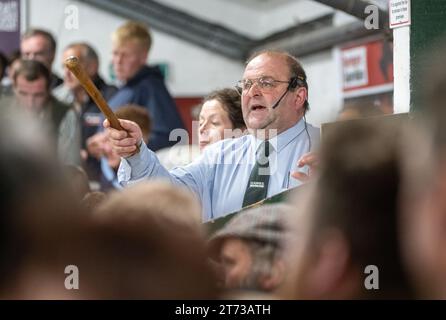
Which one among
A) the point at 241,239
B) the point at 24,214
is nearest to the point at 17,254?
the point at 24,214

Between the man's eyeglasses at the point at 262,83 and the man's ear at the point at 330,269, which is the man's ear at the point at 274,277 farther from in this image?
the man's eyeglasses at the point at 262,83

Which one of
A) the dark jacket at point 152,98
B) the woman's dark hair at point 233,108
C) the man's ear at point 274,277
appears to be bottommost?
the man's ear at point 274,277

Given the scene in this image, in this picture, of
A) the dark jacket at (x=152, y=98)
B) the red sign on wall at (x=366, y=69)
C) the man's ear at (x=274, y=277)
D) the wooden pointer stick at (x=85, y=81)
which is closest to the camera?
the man's ear at (x=274, y=277)

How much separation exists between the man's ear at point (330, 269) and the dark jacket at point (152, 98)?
2629 mm

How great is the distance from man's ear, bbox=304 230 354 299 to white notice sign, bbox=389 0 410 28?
152cm

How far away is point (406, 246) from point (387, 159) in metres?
0.12

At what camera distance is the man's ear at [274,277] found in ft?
5.35

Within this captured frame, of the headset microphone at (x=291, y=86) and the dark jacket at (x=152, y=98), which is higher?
the dark jacket at (x=152, y=98)

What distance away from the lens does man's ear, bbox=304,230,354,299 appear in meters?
1.29

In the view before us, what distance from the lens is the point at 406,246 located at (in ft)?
4.20

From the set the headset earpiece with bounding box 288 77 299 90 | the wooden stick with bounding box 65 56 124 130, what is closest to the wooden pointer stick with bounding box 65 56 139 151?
the wooden stick with bounding box 65 56 124 130

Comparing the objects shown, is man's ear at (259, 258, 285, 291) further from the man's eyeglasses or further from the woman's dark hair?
the woman's dark hair

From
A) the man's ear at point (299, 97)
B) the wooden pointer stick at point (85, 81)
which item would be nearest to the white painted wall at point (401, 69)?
the man's ear at point (299, 97)

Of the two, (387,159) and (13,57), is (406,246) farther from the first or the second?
(13,57)
